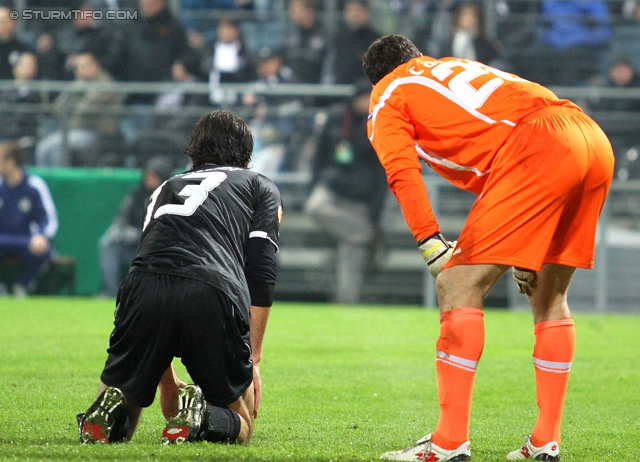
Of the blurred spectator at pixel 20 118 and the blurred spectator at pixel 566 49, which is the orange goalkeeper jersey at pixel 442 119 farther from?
the blurred spectator at pixel 566 49

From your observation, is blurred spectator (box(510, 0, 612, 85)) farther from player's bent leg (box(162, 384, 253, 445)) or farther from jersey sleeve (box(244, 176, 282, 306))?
player's bent leg (box(162, 384, 253, 445))

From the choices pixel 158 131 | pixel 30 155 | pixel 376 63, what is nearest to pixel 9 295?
pixel 30 155

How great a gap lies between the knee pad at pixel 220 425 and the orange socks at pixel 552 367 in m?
1.29

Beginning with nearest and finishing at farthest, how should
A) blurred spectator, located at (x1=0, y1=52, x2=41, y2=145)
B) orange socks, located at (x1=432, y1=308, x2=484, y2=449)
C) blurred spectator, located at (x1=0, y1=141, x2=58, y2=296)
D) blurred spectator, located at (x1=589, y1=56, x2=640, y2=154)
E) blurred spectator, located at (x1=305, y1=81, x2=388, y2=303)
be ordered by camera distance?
orange socks, located at (x1=432, y1=308, x2=484, y2=449), blurred spectator, located at (x1=0, y1=141, x2=58, y2=296), blurred spectator, located at (x1=305, y1=81, x2=388, y2=303), blurred spectator, located at (x1=589, y1=56, x2=640, y2=154), blurred spectator, located at (x1=0, y1=52, x2=41, y2=145)

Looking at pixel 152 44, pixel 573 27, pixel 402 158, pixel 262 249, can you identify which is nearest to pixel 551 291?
pixel 402 158

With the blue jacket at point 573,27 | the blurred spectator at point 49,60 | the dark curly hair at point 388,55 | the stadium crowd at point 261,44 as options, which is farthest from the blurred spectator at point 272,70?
the dark curly hair at point 388,55

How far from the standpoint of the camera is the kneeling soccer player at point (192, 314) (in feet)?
12.4

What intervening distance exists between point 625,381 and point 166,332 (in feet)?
13.5

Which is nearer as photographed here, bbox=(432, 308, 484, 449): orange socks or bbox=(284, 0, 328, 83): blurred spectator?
bbox=(432, 308, 484, 449): orange socks

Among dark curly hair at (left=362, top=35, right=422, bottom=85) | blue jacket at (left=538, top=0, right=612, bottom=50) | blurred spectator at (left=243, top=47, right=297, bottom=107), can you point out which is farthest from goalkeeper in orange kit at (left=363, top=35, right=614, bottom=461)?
blue jacket at (left=538, top=0, right=612, bottom=50)

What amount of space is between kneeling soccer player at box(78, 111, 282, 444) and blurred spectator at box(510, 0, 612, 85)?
483 inches

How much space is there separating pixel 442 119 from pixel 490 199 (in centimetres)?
45

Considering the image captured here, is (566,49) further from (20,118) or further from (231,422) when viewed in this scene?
(231,422)

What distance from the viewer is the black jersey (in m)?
3.87
